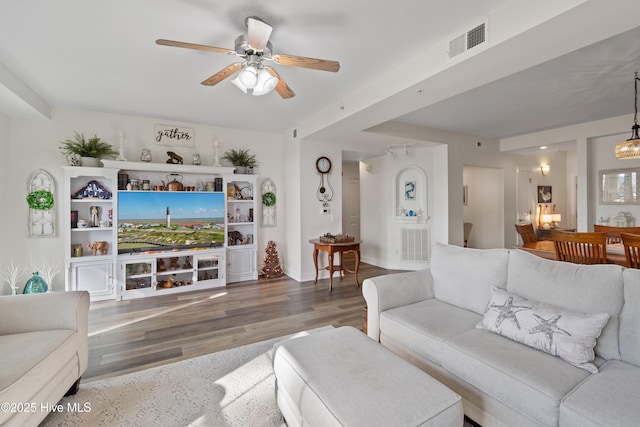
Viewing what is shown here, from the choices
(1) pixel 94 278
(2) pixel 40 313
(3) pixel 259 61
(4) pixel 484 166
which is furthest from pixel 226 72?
(4) pixel 484 166

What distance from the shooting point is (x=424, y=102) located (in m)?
3.14

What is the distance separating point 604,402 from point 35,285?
5.37m

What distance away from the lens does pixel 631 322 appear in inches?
60.6

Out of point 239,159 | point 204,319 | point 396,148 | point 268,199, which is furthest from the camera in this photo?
point 396,148

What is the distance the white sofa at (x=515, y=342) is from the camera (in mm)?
1305

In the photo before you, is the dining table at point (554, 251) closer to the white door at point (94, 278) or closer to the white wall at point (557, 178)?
the white wall at point (557, 178)

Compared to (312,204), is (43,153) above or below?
above

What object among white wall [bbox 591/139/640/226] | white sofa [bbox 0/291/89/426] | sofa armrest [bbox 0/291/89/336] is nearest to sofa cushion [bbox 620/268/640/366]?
white sofa [bbox 0/291/89/426]

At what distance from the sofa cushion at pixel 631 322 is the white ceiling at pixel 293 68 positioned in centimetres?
154

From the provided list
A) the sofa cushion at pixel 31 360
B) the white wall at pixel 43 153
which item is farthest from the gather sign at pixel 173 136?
the sofa cushion at pixel 31 360

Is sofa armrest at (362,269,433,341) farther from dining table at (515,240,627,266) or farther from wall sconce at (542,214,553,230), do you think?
wall sconce at (542,214,553,230)

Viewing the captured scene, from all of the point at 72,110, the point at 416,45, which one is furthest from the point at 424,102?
the point at 72,110

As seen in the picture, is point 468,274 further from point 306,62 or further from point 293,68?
point 293,68

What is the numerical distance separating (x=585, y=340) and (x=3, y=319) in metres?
3.53
